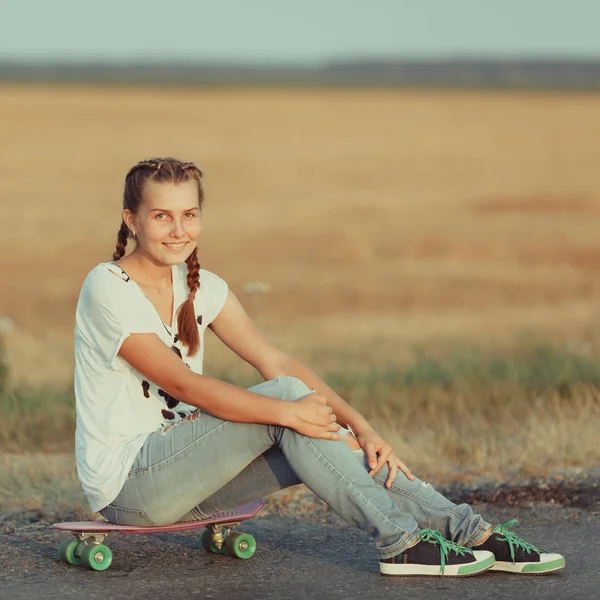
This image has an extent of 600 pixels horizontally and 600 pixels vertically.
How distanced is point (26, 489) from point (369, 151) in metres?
35.4

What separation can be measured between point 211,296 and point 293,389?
51cm

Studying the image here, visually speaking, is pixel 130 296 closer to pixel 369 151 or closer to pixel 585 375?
pixel 585 375

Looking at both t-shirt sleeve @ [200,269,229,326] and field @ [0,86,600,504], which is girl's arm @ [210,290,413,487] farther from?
field @ [0,86,600,504]

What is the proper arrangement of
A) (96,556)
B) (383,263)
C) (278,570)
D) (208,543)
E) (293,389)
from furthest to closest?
1. (383,263)
2. (208,543)
3. (278,570)
4. (96,556)
5. (293,389)

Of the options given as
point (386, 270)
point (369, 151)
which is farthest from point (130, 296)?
point (369, 151)

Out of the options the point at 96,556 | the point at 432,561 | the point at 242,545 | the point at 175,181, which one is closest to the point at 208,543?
the point at 242,545

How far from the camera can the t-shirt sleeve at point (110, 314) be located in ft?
14.2

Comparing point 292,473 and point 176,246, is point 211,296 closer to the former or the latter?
point 176,246

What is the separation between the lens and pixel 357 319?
13.3m

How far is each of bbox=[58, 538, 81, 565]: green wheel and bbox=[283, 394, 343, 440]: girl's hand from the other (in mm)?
861

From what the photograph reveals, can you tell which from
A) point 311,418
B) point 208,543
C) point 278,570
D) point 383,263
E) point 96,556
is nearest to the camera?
point 311,418

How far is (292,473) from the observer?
4.46 m

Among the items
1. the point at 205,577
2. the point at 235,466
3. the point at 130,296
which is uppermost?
the point at 130,296

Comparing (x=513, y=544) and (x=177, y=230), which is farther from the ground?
(x=177, y=230)
